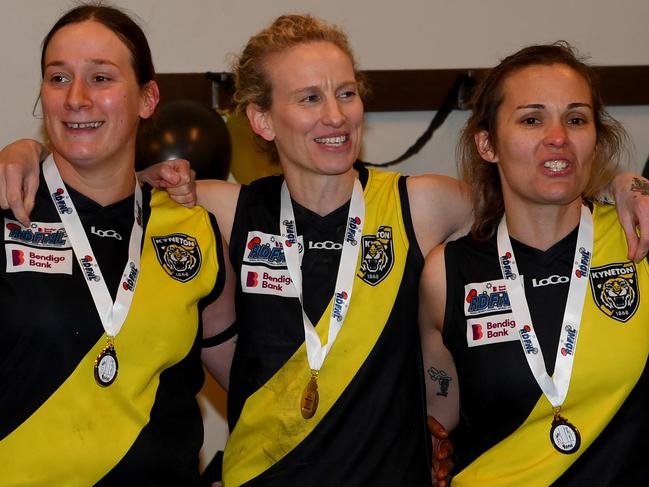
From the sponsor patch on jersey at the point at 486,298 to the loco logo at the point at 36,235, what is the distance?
1.12 m

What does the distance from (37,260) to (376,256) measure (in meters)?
0.94

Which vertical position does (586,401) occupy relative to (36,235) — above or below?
below

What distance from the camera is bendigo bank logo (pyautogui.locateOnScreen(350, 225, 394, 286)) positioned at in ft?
8.68

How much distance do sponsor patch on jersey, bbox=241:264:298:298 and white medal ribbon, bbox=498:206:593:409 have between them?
0.61 meters

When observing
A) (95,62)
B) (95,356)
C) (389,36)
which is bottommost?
(95,356)

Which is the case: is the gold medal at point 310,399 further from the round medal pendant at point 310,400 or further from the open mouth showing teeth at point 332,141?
the open mouth showing teeth at point 332,141

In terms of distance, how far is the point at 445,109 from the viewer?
4.75 meters

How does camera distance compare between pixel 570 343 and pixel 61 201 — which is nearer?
pixel 570 343

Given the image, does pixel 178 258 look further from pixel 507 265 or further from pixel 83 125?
pixel 507 265

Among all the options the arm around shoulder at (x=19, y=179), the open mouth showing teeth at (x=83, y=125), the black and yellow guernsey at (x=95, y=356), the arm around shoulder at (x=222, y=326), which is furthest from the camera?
the arm around shoulder at (x=222, y=326)

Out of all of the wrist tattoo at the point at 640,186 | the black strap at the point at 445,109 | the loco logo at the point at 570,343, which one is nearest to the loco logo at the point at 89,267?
the loco logo at the point at 570,343

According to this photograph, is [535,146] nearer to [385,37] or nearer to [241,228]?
[241,228]

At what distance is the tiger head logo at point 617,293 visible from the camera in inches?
96.3

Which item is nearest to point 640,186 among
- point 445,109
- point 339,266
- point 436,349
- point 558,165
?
point 558,165
